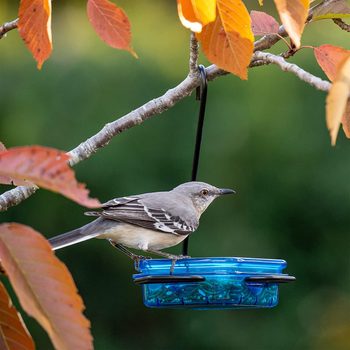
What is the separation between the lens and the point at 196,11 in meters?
1.97

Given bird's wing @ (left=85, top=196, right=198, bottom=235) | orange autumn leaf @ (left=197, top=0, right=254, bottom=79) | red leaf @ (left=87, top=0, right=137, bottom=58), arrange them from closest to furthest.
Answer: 1. orange autumn leaf @ (left=197, top=0, right=254, bottom=79)
2. red leaf @ (left=87, top=0, right=137, bottom=58)
3. bird's wing @ (left=85, top=196, right=198, bottom=235)

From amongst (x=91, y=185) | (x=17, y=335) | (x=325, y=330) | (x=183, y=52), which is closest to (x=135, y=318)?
(x=91, y=185)

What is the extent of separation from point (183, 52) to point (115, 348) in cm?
250

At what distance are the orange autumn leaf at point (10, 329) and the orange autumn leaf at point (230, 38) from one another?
32.9 inches

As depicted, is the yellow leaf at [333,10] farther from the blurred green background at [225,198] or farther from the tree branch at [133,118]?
the blurred green background at [225,198]

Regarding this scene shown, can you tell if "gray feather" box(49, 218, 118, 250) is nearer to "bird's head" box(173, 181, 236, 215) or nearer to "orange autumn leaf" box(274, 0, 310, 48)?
"bird's head" box(173, 181, 236, 215)

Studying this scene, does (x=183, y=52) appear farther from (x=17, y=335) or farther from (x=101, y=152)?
(x=17, y=335)

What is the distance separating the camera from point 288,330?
6035mm

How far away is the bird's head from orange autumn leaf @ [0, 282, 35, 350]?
2.21 metres

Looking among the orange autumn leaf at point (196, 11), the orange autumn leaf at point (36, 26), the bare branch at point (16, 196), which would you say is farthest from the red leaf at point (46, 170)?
the bare branch at point (16, 196)

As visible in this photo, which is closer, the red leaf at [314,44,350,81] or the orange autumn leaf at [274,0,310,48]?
the orange autumn leaf at [274,0,310,48]

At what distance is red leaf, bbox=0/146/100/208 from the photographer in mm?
1453

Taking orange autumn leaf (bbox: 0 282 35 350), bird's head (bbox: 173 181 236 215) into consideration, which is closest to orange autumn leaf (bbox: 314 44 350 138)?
orange autumn leaf (bbox: 0 282 35 350)

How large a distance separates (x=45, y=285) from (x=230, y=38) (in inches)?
35.8
